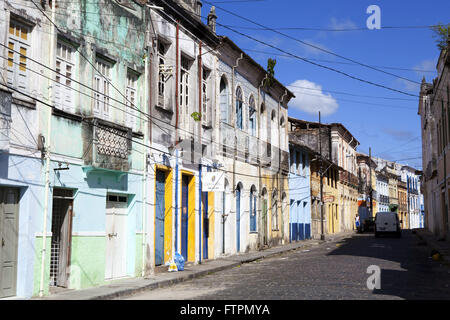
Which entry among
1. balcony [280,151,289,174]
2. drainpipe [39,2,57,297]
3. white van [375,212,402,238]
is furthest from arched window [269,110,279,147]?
A: drainpipe [39,2,57,297]

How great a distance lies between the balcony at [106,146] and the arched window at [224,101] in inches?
329

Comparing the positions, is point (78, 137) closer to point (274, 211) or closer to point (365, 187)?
point (274, 211)

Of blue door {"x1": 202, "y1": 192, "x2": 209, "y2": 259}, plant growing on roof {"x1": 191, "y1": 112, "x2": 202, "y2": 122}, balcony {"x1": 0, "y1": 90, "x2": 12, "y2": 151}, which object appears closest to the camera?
balcony {"x1": 0, "y1": 90, "x2": 12, "y2": 151}

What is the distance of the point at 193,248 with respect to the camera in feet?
59.5

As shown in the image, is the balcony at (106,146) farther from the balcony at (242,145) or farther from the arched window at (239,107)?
the arched window at (239,107)

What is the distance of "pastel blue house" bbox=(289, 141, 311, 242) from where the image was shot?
1259 inches

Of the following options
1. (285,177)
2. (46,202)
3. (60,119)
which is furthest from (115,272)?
(285,177)

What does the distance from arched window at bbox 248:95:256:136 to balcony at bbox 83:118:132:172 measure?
37.6 ft

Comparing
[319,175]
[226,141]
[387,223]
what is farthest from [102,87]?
[319,175]

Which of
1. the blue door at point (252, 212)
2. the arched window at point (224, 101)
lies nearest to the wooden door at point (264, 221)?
the blue door at point (252, 212)

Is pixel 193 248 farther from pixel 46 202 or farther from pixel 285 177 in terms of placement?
pixel 285 177

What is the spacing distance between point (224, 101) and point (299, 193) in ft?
43.5

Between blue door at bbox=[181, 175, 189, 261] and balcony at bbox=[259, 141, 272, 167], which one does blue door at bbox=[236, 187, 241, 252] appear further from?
blue door at bbox=[181, 175, 189, 261]
